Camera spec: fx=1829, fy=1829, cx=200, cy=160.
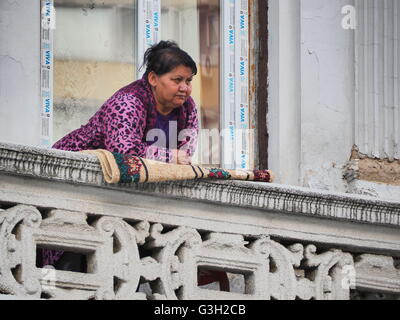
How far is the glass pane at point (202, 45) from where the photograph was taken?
35.7 feet

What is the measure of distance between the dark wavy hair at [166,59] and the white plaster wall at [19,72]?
89cm

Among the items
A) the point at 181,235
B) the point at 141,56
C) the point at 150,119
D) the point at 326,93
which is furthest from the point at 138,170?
the point at 326,93

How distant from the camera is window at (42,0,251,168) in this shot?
1058cm

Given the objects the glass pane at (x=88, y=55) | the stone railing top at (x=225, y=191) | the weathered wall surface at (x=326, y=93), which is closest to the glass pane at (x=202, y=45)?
the glass pane at (x=88, y=55)

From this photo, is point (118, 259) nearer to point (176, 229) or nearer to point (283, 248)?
point (176, 229)

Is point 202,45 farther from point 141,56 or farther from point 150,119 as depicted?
point 150,119

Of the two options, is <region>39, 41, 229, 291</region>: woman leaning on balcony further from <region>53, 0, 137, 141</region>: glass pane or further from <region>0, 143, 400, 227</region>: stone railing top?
<region>53, 0, 137, 141</region>: glass pane

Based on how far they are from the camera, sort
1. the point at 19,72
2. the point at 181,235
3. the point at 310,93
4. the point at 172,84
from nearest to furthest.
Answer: the point at 181,235 < the point at 172,84 < the point at 19,72 < the point at 310,93

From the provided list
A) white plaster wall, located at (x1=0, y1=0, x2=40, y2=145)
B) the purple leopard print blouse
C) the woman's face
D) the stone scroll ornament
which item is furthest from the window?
the stone scroll ornament

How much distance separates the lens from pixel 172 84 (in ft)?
31.8

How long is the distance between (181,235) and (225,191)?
14.6 inches

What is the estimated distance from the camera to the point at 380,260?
10.0m
